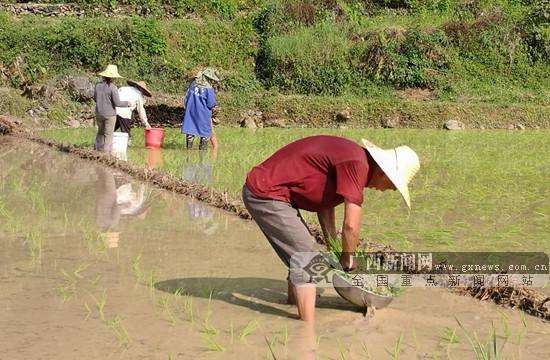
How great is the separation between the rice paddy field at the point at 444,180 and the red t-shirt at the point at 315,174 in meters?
1.43

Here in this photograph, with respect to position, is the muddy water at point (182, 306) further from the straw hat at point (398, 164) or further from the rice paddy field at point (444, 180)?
the rice paddy field at point (444, 180)

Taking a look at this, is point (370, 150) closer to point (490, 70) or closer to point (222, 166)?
point (222, 166)

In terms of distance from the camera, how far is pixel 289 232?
336 cm

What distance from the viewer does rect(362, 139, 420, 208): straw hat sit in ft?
10.4

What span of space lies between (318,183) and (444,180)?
4.69 meters

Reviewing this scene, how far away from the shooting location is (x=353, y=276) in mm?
3434

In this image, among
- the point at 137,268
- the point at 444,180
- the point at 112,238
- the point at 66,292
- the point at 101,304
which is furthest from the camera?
the point at 444,180

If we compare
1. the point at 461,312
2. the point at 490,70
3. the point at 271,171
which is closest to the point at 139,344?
the point at 271,171

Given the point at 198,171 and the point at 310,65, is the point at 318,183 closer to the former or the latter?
the point at 198,171

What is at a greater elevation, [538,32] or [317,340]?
[538,32]

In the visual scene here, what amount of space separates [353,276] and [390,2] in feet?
59.1

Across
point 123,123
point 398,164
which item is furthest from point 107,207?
point 123,123

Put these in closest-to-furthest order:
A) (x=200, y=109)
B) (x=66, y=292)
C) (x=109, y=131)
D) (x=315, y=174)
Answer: (x=315, y=174) → (x=66, y=292) → (x=109, y=131) → (x=200, y=109)

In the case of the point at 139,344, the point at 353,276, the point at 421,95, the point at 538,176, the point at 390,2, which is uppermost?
the point at 390,2
